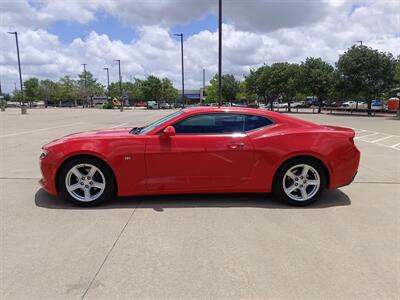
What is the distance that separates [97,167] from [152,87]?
237ft

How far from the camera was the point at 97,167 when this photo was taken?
4.88 meters

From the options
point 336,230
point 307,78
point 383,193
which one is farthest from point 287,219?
point 307,78

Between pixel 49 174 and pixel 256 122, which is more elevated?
pixel 256 122

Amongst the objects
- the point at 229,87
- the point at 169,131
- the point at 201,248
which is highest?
the point at 229,87

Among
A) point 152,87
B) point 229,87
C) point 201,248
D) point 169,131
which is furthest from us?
point 152,87

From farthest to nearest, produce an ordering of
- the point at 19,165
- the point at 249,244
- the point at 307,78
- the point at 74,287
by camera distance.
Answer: the point at 307,78, the point at 19,165, the point at 249,244, the point at 74,287

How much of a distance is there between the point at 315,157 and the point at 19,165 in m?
6.38

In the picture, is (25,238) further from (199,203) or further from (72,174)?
(199,203)

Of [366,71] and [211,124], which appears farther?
[366,71]

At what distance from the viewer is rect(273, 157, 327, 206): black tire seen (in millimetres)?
5012

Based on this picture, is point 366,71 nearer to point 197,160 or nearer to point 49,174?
point 197,160

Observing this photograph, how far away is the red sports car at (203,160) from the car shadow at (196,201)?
17 cm

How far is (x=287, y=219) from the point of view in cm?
454

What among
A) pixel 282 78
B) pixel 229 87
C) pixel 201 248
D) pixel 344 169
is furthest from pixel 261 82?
pixel 201 248
